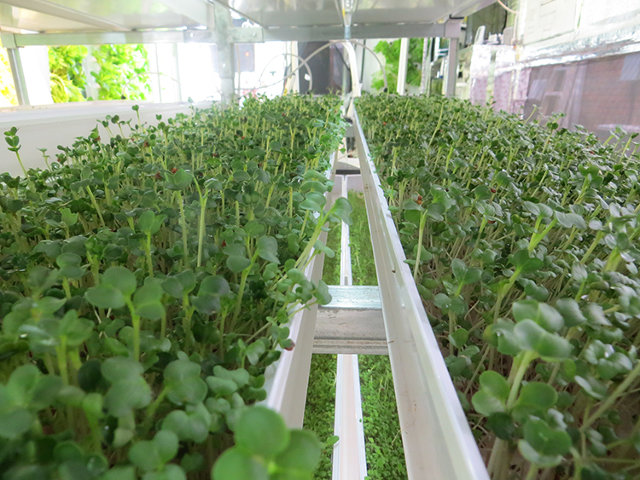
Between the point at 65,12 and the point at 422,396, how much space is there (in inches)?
94.6

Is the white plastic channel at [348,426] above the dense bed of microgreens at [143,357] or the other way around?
the other way around

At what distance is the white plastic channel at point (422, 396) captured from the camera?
1.24 feet

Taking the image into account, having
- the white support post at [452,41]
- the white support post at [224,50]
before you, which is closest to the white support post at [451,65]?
the white support post at [452,41]

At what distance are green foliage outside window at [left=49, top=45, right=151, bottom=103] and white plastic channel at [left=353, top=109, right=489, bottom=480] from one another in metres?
5.03

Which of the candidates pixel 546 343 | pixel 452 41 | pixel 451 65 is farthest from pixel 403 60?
pixel 546 343

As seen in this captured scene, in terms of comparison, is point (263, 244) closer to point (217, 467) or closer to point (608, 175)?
point (217, 467)

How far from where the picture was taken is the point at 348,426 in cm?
122

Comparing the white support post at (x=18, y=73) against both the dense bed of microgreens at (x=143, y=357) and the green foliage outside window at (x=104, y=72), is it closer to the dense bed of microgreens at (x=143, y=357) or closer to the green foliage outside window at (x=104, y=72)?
the green foliage outside window at (x=104, y=72)

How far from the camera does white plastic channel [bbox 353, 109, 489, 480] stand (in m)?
0.38

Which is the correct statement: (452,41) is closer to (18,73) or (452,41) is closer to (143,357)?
(18,73)

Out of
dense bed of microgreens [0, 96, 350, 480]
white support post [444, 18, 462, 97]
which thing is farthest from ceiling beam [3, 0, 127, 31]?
white support post [444, 18, 462, 97]

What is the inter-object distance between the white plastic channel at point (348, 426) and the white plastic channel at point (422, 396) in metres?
0.48

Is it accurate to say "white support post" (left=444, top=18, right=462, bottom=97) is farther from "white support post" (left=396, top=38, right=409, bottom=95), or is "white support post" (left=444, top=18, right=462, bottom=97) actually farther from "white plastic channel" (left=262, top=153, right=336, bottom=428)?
"white plastic channel" (left=262, top=153, right=336, bottom=428)

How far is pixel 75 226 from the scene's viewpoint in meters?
0.71
